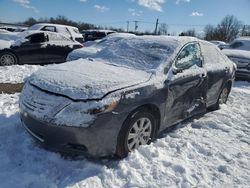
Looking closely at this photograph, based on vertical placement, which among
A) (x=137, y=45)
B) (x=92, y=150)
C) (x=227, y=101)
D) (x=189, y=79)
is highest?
(x=137, y=45)

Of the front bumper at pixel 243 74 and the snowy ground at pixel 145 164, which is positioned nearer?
the snowy ground at pixel 145 164

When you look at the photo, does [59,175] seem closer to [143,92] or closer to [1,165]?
[1,165]

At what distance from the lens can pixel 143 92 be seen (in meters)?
3.86

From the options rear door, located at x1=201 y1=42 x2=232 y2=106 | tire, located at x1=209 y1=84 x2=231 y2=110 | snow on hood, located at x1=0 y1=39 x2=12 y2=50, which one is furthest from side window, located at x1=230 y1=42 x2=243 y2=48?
snow on hood, located at x1=0 y1=39 x2=12 y2=50

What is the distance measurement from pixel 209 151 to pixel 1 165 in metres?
2.79

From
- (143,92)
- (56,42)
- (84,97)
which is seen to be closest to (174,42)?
(143,92)

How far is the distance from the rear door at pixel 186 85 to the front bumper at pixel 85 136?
3.71 ft

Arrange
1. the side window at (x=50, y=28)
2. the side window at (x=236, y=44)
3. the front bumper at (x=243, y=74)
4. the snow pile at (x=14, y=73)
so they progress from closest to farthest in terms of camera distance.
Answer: the snow pile at (x=14, y=73), the front bumper at (x=243, y=74), the side window at (x=236, y=44), the side window at (x=50, y=28)

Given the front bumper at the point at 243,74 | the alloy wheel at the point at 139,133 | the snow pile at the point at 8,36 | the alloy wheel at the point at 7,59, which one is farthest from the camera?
the snow pile at the point at 8,36

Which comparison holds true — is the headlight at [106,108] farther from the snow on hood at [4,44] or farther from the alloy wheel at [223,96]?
the snow on hood at [4,44]

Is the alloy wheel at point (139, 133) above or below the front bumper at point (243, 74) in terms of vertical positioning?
above

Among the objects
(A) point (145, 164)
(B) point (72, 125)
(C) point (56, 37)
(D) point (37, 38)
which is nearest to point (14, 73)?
(D) point (37, 38)

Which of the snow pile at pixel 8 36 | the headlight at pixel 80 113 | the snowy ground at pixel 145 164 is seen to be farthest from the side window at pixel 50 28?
the headlight at pixel 80 113

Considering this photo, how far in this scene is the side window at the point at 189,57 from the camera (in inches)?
185
